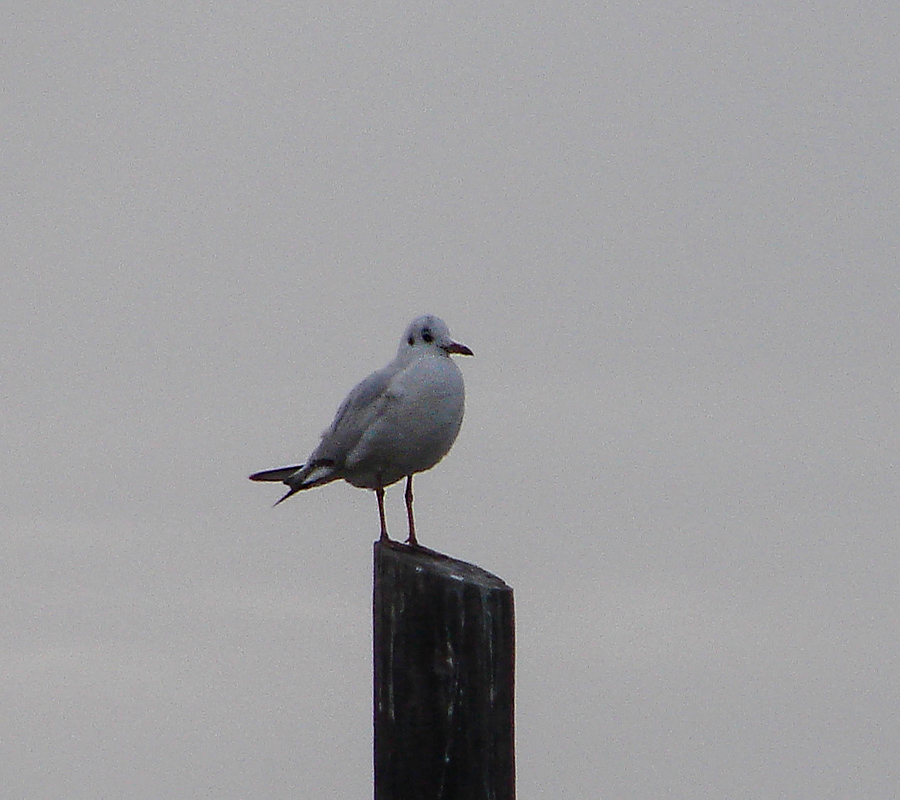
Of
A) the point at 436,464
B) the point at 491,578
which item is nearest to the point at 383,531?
the point at 436,464

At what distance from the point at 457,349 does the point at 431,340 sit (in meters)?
0.15

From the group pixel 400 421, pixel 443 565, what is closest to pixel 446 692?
pixel 443 565

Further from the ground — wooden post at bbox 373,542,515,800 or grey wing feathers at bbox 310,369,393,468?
grey wing feathers at bbox 310,369,393,468

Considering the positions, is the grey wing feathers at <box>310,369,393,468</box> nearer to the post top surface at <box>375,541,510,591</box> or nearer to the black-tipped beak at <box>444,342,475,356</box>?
the black-tipped beak at <box>444,342,475,356</box>

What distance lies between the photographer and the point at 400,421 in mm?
8969

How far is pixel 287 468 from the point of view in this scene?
1000 centimetres

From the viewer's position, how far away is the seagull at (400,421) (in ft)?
29.4

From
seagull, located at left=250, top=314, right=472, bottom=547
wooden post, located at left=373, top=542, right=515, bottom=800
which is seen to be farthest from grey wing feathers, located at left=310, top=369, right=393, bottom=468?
wooden post, located at left=373, top=542, right=515, bottom=800

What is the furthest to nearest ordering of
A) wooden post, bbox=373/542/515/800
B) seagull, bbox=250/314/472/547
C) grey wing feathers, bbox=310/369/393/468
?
1. grey wing feathers, bbox=310/369/393/468
2. seagull, bbox=250/314/472/547
3. wooden post, bbox=373/542/515/800

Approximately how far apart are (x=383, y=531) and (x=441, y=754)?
303 cm

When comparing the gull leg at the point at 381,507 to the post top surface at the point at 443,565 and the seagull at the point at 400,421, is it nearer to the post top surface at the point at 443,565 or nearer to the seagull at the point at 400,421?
the seagull at the point at 400,421

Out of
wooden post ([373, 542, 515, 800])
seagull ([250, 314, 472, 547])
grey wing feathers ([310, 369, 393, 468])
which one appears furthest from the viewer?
grey wing feathers ([310, 369, 393, 468])

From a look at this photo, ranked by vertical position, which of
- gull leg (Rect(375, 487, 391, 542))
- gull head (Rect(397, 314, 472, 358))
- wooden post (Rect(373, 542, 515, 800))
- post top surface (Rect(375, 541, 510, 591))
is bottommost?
wooden post (Rect(373, 542, 515, 800))

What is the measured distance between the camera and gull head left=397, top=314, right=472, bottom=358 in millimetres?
9266
